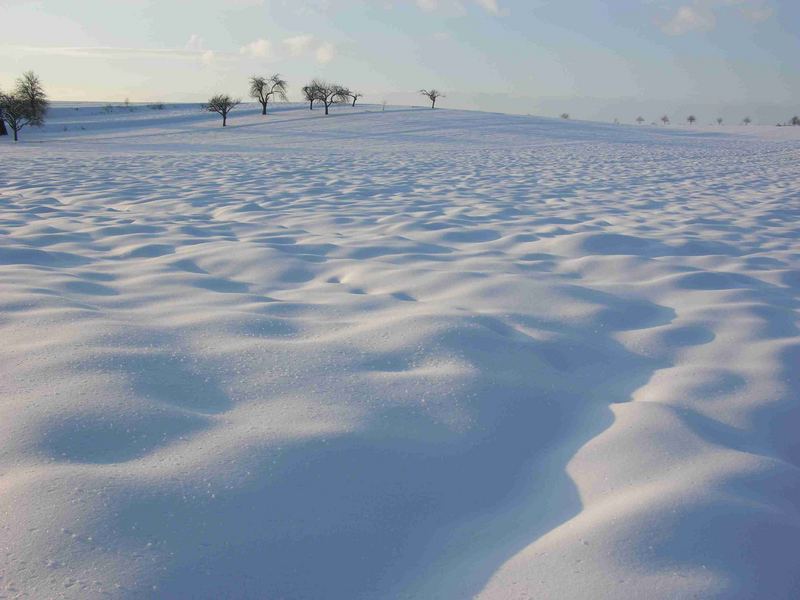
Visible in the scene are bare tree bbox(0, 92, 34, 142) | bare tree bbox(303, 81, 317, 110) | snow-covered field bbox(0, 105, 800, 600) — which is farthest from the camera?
bare tree bbox(303, 81, 317, 110)

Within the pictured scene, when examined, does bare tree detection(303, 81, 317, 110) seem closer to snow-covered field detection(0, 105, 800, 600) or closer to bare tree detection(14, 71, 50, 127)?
bare tree detection(14, 71, 50, 127)

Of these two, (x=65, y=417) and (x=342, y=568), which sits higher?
(x=65, y=417)

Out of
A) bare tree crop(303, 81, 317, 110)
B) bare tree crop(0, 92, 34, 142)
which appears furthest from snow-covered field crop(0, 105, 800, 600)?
bare tree crop(303, 81, 317, 110)

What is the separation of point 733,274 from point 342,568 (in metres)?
3.69

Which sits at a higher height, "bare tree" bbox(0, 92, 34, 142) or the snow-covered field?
"bare tree" bbox(0, 92, 34, 142)

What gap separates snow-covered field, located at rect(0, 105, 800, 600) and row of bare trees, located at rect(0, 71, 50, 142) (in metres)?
28.2

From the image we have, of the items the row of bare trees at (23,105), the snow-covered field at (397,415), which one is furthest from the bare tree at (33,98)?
the snow-covered field at (397,415)

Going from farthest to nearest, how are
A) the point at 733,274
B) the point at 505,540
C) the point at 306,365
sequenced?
the point at 733,274 → the point at 306,365 → the point at 505,540

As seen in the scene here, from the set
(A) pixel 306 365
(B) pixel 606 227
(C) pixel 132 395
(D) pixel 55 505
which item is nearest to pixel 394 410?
(A) pixel 306 365

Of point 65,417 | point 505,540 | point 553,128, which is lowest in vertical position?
point 505,540

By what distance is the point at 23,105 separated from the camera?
29.3 m

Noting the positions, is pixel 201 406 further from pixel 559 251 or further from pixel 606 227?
pixel 606 227

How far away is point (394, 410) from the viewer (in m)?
1.99

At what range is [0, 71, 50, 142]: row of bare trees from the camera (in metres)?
27.6
